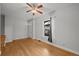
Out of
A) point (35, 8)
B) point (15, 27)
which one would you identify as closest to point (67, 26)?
point (35, 8)

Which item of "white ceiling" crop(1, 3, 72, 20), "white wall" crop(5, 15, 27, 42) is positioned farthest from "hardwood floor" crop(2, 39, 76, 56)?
"white ceiling" crop(1, 3, 72, 20)

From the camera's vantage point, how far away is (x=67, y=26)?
221cm

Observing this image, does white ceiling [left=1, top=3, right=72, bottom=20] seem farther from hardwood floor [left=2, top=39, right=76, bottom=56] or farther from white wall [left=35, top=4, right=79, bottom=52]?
hardwood floor [left=2, top=39, right=76, bottom=56]

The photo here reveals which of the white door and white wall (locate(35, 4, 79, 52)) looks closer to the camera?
white wall (locate(35, 4, 79, 52))

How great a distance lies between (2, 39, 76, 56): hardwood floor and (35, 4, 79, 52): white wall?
140mm

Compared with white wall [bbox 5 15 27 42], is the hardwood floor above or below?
below

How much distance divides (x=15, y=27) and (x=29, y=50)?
488 millimetres

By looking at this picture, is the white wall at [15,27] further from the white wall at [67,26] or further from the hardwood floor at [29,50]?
the white wall at [67,26]

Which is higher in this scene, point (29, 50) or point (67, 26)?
point (67, 26)

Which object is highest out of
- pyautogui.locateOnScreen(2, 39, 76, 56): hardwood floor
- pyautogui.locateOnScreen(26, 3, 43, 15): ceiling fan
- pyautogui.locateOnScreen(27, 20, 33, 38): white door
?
pyautogui.locateOnScreen(26, 3, 43, 15): ceiling fan

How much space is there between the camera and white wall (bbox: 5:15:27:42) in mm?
2238

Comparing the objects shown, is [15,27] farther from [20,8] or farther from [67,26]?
[67,26]

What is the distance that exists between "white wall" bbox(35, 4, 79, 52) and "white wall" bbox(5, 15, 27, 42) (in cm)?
31

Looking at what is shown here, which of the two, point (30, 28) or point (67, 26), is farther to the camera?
point (30, 28)
